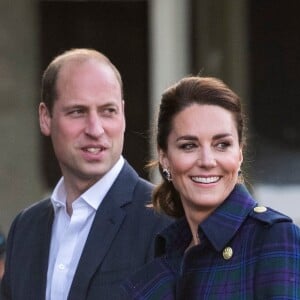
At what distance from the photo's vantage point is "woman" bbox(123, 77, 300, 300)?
2.73 metres

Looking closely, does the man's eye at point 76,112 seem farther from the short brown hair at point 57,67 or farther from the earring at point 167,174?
the earring at point 167,174

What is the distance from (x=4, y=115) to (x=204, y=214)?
11.5ft

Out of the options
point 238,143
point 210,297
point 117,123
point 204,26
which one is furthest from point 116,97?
point 204,26

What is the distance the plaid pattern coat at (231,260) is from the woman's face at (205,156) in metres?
0.05

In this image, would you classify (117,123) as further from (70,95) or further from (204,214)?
(204,214)

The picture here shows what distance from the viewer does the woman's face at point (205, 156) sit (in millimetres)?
2879

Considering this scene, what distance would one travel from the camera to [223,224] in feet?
9.36

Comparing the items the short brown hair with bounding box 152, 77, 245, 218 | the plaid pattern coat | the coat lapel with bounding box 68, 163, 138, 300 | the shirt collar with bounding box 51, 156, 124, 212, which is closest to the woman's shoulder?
the plaid pattern coat

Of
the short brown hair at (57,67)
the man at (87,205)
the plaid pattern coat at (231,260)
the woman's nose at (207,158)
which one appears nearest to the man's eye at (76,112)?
the man at (87,205)

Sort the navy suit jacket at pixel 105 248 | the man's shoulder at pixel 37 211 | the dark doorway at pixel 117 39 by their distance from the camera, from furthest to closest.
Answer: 1. the dark doorway at pixel 117 39
2. the man's shoulder at pixel 37 211
3. the navy suit jacket at pixel 105 248

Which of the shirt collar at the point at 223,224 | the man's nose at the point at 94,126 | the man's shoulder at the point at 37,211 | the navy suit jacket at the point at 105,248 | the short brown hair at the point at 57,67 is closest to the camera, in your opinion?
the shirt collar at the point at 223,224

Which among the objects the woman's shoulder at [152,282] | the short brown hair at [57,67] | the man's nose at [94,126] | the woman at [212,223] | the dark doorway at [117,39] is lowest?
the woman's shoulder at [152,282]

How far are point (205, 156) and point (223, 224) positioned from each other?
185 mm

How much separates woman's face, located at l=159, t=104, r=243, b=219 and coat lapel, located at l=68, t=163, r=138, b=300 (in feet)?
1.70
